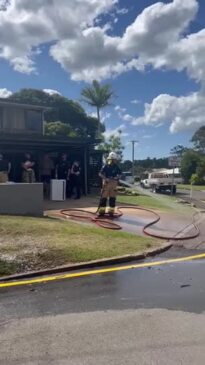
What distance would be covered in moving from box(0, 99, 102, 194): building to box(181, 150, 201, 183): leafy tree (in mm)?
37376

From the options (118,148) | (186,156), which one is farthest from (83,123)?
(186,156)

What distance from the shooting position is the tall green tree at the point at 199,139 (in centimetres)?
10155

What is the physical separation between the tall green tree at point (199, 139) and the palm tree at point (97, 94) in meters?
48.9

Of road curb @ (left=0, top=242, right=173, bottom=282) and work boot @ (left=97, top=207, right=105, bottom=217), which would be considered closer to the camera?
road curb @ (left=0, top=242, right=173, bottom=282)

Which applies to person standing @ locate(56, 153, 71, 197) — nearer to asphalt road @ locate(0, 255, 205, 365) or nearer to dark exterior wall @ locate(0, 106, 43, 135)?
dark exterior wall @ locate(0, 106, 43, 135)

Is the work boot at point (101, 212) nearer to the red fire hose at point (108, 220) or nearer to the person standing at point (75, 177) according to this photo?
the red fire hose at point (108, 220)

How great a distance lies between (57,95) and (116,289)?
54.4m

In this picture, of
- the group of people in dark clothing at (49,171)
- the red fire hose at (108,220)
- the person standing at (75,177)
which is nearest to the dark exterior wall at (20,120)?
the group of people in dark clothing at (49,171)

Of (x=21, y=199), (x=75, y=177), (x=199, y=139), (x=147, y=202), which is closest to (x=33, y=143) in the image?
(x=75, y=177)

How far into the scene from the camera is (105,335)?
4.66m

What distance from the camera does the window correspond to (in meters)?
26.2

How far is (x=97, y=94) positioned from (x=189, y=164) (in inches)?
632

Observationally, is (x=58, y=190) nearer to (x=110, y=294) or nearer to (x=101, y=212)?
(x=101, y=212)

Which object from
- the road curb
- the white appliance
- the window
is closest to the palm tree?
the window
